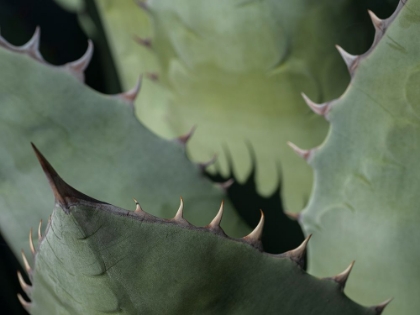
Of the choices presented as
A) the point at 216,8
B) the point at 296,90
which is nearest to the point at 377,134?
the point at 296,90

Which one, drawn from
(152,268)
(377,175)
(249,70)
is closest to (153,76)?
(249,70)

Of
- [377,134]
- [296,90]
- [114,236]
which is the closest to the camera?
[114,236]

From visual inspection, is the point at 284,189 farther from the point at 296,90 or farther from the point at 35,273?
the point at 35,273

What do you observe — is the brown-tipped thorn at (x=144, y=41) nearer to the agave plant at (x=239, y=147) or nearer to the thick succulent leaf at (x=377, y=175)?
the agave plant at (x=239, y=147)

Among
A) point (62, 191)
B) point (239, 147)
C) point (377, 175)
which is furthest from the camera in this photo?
point (239, 147)

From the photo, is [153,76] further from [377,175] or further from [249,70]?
[377,175]

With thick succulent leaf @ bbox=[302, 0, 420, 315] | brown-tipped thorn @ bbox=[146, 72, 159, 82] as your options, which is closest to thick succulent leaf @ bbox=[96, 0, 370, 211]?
brown-tipped thorn @ bbox=[146, 72, 159, 82]
